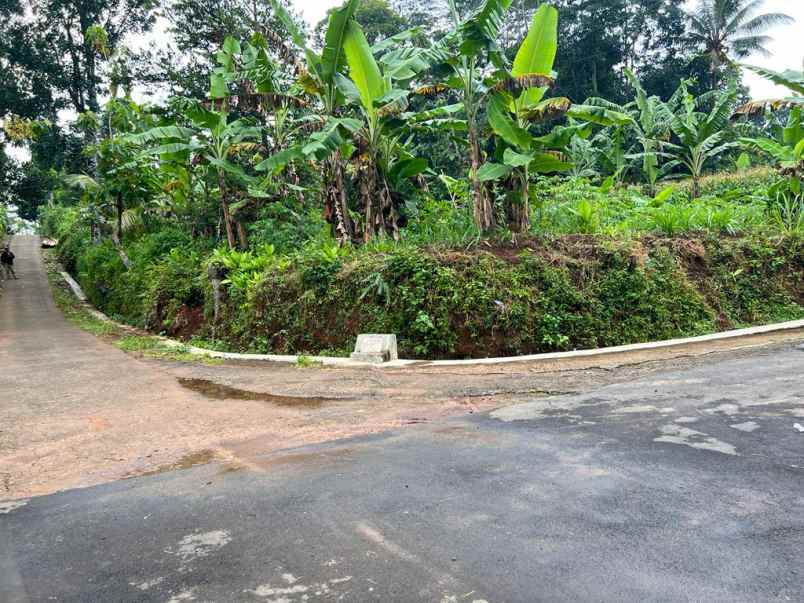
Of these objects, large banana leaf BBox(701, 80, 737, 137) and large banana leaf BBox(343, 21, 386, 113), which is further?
large banana leaf BBox(701, 80, 737, 137)

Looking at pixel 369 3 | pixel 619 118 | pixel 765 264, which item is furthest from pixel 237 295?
pixel 369 3

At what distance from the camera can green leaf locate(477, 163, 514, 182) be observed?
986cm

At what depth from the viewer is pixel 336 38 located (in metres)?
10.2

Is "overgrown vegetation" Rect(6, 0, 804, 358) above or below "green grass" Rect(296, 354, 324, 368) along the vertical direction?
above

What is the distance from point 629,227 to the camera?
11609 mm

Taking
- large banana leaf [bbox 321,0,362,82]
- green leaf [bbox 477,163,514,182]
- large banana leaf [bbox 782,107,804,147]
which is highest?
large banana leaf [bbox 321,0,362,82]

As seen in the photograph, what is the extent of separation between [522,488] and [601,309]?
6554 mm

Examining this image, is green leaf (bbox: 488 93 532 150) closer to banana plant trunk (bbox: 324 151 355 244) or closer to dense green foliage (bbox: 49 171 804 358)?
dense green foliage (bbox: 49 171 804 358)

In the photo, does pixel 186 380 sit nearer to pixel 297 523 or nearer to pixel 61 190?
pixel 297 523

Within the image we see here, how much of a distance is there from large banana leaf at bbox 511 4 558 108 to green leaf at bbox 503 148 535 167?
1.26 meters

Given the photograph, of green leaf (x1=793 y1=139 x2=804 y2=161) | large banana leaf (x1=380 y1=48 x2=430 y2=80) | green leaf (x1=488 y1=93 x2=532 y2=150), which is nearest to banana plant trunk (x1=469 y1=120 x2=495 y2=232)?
green leaf (x1=488 y1=93 x2=532 y2=150)

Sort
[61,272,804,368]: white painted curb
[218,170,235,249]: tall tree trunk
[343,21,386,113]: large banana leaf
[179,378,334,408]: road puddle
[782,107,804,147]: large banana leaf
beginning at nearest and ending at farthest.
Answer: [179,378,334,408]: road puddle < [61,272,804,368]: white painted curb < [343,21,386,113]: large banana leaf < [782,107,804,147]: large banana leaf < [218,170,235,249]: tall tree trunk

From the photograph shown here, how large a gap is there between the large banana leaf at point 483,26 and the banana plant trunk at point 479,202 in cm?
137

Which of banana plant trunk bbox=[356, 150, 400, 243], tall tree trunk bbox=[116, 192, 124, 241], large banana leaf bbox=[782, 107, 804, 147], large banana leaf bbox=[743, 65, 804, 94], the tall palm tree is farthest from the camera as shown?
the tall palm tree
